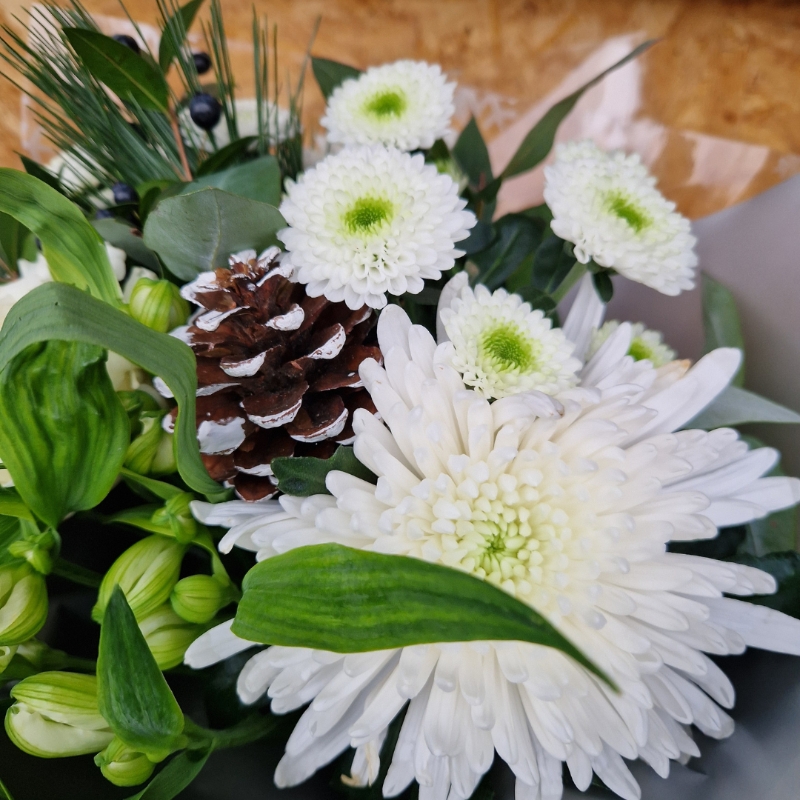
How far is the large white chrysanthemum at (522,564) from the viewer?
243 millimetres

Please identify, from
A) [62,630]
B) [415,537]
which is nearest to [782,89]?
[415,537]

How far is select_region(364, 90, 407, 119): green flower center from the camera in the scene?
0.35 metres

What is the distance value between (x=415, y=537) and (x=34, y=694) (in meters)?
0.15

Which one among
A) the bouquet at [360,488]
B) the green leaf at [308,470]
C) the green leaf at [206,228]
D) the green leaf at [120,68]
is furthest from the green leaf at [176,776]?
the green leaf at [120,68]

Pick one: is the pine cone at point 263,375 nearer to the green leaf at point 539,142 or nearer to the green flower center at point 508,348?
the green flower center at point 508,348

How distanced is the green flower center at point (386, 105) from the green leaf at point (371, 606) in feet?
0.86

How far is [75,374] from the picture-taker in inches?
9.0

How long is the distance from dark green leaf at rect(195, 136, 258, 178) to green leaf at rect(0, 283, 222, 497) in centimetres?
18

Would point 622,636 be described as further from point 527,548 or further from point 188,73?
point 188,73

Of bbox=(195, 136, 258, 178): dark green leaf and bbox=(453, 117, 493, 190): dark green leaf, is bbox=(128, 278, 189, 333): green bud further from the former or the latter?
bbox=(453, 117, 493, 190): dark green leaf

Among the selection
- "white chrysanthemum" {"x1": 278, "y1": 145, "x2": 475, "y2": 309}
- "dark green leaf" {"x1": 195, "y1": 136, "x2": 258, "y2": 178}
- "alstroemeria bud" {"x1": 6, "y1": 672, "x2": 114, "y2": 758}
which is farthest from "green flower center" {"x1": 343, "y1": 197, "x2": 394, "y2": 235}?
"alstroemeria bud" {"x1": 6, "y1": 672, "x2": 114, "y2": 758}

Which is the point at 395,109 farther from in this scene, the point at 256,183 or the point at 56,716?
the point at 56,716

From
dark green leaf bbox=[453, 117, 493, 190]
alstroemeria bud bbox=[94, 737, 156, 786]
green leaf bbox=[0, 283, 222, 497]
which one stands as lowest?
alstroemeria bud bbox=[94, 737, 156, 786]

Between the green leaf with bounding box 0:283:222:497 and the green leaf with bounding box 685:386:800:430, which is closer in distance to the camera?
the green leaf with bounding box 0:283:222:497
